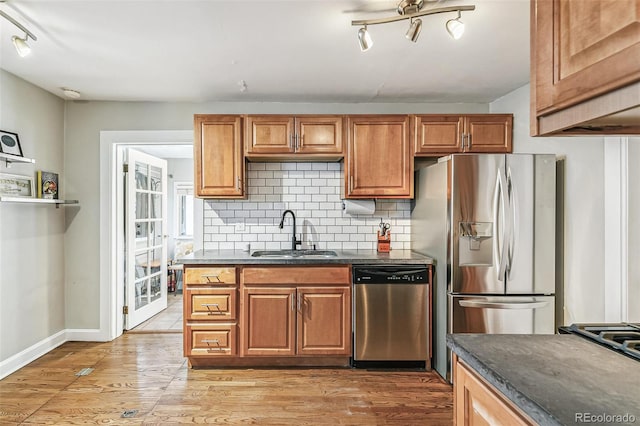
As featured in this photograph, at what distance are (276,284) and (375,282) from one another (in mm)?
808

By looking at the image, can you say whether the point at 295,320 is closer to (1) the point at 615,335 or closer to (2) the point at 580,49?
(1) the point at 615,335

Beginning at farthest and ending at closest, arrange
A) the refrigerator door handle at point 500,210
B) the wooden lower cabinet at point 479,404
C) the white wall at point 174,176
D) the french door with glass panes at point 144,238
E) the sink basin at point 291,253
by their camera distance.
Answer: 1. the white wall at point 174,176
2. the french door with glass panes at point 144,238
3. the sink basin at point 291,253
4. the refrigerator door handle at point 500,210
5. the wooden lower cabinet at point 479,404

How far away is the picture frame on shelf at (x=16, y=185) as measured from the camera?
299 cm

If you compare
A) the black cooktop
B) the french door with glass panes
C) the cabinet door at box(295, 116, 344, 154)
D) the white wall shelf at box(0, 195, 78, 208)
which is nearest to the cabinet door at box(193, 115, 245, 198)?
the cabinet door at box(295, 116, 344, 154)

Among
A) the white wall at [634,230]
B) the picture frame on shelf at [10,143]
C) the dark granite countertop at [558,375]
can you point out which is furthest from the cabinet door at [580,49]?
the picture frame on shelf at [10,143]

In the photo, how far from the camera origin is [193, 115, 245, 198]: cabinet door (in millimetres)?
3436

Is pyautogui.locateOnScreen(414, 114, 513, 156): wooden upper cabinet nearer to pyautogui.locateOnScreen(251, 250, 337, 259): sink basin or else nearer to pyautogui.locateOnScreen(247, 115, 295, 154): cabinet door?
pyautogui.locateOnScreen(247, 115, 295, 154): cabinet door

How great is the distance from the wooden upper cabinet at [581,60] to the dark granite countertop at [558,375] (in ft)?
1.91

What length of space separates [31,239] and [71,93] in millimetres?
1351

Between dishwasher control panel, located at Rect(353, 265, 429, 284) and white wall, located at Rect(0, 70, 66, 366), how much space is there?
2.76 meters

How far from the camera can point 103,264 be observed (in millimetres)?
3822

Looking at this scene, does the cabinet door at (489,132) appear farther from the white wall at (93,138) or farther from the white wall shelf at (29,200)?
the white wall shelf at (29,200)

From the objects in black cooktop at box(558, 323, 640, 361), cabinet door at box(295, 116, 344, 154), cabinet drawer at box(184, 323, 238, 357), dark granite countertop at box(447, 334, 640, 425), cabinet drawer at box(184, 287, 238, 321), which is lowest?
cabinet drawer at box(184, 323, 238, 357)

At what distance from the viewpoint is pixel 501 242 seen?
2.82 m
